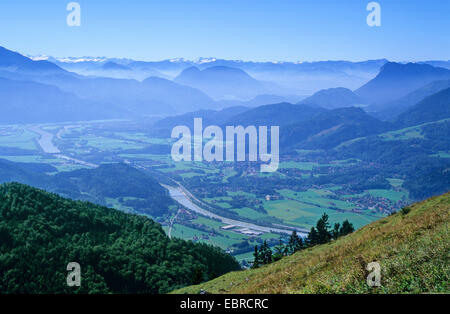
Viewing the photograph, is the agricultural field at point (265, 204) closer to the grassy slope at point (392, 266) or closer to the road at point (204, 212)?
the road at point (204, 212)

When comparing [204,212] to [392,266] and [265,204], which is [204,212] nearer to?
[265,204]

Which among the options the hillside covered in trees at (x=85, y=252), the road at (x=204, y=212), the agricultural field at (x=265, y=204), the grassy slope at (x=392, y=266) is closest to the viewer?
the grassy slope at (x=392, y=266)

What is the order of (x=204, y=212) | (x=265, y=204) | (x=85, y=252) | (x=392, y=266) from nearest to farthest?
(x=392, y=266), (x=85, y=252), (x=204, y=212), (x=265, y=204)

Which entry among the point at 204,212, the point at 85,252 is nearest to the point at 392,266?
the point at 85,252

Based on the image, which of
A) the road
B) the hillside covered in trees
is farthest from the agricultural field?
the hillside covered in trees

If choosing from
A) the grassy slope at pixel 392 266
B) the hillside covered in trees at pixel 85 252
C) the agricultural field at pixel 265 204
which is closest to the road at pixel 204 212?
the agricultural field at pixel 265 204
